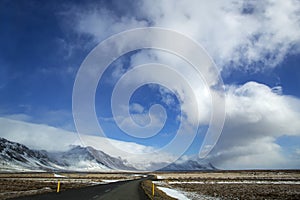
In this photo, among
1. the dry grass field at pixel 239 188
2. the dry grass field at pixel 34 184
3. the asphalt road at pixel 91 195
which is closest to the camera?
the asphalt road at pixel 91 195

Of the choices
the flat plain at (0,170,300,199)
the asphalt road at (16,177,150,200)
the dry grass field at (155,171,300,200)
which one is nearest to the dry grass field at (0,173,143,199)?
the flat plain at (0,170,300,199)

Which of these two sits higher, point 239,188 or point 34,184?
point 34,184

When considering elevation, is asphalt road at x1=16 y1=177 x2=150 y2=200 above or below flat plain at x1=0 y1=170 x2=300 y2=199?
above

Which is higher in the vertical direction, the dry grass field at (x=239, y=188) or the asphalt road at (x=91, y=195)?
the asphalt road at (x=91, y=195)

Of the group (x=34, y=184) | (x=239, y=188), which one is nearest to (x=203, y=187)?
(x=239, y=188)

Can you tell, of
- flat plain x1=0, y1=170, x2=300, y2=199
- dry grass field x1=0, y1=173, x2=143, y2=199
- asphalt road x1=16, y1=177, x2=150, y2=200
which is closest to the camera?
asphalt road x1=16, y1=177, x2=150, y2=200

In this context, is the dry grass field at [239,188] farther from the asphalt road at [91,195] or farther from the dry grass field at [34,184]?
the dry grass field at [34,184]

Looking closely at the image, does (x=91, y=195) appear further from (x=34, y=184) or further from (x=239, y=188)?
(x=239, y=188)

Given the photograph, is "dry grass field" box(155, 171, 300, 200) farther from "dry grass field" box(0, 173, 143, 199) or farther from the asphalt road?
"dry grass field" box(0, 173, 143, 199)

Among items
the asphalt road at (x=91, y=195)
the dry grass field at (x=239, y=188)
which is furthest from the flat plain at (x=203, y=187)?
the asphalt road at (x=91, y=195)

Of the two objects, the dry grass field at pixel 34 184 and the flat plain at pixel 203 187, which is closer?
the dry grass field at pixel 34 184

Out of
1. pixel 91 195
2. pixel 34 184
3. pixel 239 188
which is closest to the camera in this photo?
pixel 91 195

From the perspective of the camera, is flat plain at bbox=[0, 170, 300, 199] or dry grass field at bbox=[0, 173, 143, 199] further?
flat plain at bbox=[0, 170, 300, 199]

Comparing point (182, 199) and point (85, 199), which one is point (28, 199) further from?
point (182, 199)
